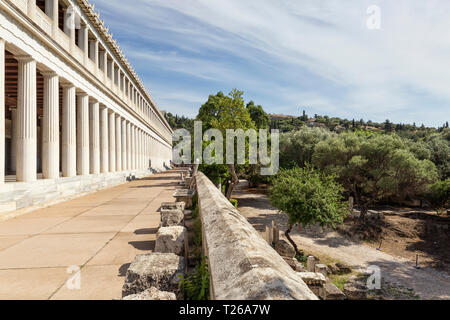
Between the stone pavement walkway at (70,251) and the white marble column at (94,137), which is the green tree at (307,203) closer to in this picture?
the stone pavement walkway at (70,251)

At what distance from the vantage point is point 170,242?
4.73 m

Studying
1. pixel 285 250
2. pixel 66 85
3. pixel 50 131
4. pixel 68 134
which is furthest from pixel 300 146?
pixel 50 131

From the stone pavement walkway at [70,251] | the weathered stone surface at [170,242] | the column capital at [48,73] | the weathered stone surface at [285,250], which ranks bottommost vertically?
the weathered stone surface at [285,250]

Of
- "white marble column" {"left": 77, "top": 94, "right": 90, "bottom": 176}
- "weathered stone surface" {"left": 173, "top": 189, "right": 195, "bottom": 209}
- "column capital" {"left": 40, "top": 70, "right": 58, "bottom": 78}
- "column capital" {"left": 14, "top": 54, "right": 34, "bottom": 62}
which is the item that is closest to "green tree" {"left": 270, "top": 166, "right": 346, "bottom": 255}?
"weathered stone surface" {"left": 173, "top": 189, "right": 195, "bottom": 209}

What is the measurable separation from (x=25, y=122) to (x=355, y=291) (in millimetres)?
18117

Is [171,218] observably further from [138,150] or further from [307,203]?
[138,150]

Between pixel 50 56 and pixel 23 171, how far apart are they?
589 cm

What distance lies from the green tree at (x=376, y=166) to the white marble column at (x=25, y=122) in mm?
26042

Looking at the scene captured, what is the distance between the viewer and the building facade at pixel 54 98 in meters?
11.0

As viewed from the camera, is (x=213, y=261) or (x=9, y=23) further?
(x=9, y=23)

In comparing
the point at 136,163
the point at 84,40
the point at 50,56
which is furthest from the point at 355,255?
the point at 136,163

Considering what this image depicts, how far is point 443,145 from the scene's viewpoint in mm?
36312

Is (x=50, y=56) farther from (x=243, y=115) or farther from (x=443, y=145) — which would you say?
(x=443, y=145)

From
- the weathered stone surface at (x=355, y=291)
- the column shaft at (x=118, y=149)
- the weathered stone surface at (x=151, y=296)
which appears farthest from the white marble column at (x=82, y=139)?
the weathered stone surface at (x=151, y=296)
